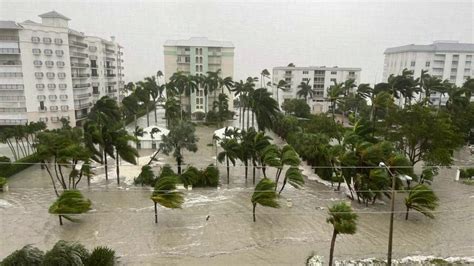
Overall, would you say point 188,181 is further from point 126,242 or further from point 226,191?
point 126,242

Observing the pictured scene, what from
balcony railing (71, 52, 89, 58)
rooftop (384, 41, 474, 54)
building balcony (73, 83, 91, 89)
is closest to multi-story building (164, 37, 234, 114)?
balcony railing (71, 52, 89, 58)

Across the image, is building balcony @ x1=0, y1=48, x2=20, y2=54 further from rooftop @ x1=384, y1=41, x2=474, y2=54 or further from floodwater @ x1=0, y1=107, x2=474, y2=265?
rooftop @ x1=384, y1=41, x2=474, y2=54

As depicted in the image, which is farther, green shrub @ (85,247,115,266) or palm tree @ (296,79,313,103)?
palm tree @ (296,79,313,103)

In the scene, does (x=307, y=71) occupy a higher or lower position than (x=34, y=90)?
higher

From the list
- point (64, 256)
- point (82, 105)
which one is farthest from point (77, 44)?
point (64, 256)

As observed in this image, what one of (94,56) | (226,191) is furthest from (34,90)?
(226,191)

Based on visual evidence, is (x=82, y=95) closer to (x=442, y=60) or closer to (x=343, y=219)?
(x=343, y=219)

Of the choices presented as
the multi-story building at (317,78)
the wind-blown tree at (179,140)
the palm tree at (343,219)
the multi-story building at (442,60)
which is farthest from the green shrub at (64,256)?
the multi-story building at (442,60)
